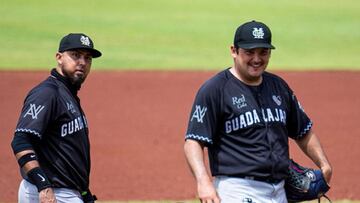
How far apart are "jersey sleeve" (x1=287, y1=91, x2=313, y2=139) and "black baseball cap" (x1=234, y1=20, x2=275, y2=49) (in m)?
0.51

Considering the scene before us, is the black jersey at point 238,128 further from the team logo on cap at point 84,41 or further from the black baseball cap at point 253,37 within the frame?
the team logo on cap at point 84,41

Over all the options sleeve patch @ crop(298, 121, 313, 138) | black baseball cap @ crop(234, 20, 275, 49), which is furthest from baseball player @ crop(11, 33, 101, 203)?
sleeve patch @ crop(298, 121, 313, 138)

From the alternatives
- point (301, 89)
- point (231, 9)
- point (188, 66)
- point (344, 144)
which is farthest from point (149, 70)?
point (231, 9)

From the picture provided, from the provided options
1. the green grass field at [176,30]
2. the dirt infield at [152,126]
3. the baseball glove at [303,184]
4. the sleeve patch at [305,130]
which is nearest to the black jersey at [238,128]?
the baseball glove at [303,184]

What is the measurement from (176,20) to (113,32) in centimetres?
257

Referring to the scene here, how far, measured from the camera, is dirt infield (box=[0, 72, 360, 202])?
1194 centimetres

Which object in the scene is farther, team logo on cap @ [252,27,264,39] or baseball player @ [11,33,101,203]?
baseball player @ [11,33,101,203]

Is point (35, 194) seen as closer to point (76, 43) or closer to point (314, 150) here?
point (76, 43)

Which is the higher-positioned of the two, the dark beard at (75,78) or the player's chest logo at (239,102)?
the dark beard at (75,78)

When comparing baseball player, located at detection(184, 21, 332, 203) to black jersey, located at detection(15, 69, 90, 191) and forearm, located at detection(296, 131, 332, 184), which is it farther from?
black jersey, located at detection(15, 69, 90, 191)

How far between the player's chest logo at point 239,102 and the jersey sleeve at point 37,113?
4.13 ft

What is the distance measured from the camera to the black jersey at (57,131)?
577 cm

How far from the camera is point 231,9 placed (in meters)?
29.5

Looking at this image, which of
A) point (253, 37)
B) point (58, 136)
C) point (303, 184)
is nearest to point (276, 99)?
point (253, 37)
